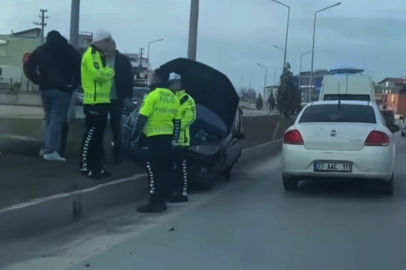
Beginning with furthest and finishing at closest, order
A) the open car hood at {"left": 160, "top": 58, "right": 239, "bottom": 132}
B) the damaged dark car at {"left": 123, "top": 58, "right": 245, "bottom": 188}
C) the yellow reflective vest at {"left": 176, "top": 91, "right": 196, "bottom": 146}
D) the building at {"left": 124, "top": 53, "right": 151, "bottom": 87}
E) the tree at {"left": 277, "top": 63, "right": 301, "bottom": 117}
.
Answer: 1. the tree at {"left": 277, "top": 63, "right": 301, "bottom": 117}
2. the building at {"left": 124, "top": 53, "right": 151, "bottom": 87}
3. the open car hood at {"left": 160, "top": 58, "right": 239, "bottom": 132}
4. the damaged dark car at {"left": 123, "top": 58, "right": 245, "bottom": 188}
5. the yellow reflective vest at {"left": 176, "top": 91, "right": 196, "bottom": 146}

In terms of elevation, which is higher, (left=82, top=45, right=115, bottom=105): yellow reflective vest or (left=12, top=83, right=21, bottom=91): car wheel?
(left=82, top=45, right=115, bottom=105): yellow reflective vest

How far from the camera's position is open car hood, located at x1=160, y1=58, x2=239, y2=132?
48.8 feet

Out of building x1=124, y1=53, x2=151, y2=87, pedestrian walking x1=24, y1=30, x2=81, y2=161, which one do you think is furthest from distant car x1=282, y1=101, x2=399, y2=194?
building x1=124, y1=53, x2=151, y2=87

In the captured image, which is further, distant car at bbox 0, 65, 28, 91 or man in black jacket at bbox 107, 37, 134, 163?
distant car at bbox 0, 65, 28, 91

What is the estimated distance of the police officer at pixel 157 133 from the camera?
10945mm

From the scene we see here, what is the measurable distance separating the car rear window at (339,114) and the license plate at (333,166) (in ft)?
2.85

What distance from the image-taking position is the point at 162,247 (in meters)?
8.56

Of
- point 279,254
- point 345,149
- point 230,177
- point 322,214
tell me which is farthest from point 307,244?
point 230,177

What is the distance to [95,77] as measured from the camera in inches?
456

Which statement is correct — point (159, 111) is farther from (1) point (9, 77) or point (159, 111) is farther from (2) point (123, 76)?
(1) point (9, 77)

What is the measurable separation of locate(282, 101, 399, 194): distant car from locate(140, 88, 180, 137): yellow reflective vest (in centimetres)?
246

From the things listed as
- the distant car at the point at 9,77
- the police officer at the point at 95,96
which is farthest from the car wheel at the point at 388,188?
the distant car at the point at 9,77

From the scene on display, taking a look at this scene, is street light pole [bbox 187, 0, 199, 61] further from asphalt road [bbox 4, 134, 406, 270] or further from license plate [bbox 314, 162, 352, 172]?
license plate [bbox 314, 162, 352, 172]

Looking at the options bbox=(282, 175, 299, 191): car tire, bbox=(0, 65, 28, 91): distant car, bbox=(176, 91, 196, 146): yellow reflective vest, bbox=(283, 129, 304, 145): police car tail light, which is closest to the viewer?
bbox=(176, 91, 196, 146): yellow reflective vest
